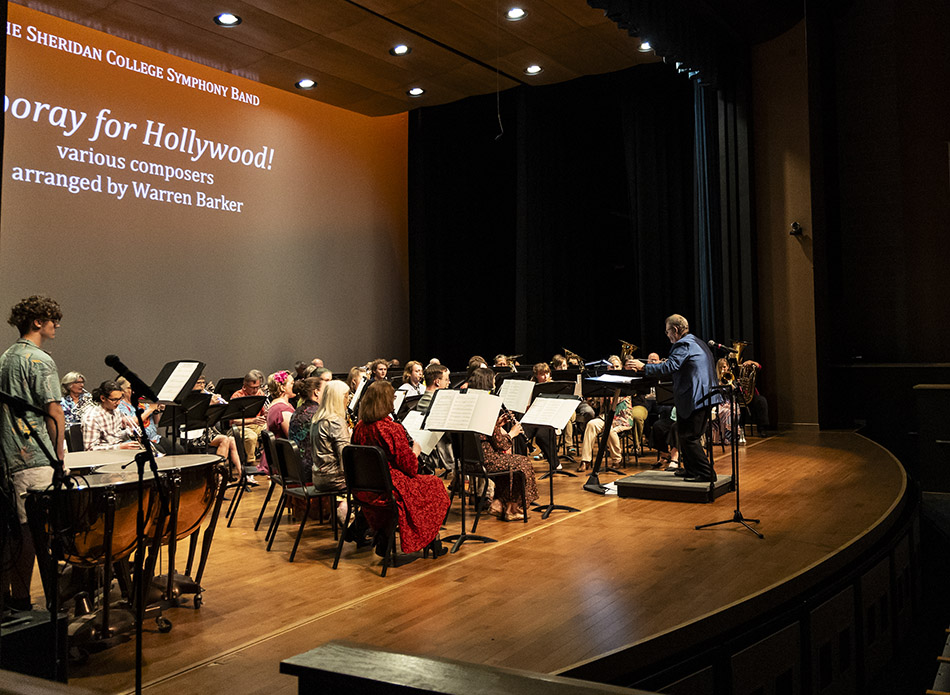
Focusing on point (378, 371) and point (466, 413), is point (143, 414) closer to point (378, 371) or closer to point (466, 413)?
→ point (378, 371)

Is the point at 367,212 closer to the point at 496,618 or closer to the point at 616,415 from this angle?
the point at 616,415

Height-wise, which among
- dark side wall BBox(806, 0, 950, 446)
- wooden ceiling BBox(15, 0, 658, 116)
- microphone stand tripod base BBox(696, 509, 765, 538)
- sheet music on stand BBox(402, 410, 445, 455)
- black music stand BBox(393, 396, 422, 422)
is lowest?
microphone stand tripod base BBox(696, 509, 765, 538)

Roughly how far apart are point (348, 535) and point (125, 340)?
532 cm

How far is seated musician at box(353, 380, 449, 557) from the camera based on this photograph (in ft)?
15.0

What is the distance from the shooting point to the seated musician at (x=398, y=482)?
4586 millimetres

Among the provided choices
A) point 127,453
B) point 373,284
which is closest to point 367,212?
point 373,284

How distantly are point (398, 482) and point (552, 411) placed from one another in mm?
1713

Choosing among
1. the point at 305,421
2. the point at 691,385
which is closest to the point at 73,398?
the point at 305,421

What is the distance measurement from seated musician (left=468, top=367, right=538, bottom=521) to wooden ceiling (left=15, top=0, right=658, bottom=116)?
16.2 ft

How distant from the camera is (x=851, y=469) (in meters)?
6.94

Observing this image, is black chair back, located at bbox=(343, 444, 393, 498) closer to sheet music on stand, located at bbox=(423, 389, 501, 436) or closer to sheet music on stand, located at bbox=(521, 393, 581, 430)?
sheet music on stand, located at bbox=(423, 389, 501, 436)

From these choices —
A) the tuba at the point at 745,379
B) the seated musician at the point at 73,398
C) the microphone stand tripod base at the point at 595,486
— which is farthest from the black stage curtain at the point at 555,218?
the seated musician at the point at 73,398

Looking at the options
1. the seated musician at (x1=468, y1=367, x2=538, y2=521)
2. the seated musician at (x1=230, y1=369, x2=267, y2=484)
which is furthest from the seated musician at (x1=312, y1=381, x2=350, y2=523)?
the seated musician at (x1=230, y1=369, x2=267, y2=484)

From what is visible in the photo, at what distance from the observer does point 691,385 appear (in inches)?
237
